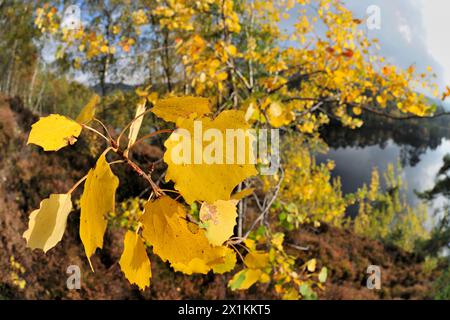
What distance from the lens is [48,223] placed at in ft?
A: 0.78

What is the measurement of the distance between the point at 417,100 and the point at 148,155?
5.21 metres

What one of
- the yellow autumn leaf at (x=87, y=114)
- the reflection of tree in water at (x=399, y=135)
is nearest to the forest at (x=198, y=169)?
the yellow autumn leaf at (x=87, y=114)

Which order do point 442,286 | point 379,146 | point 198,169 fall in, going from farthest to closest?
point 379,146
point 442,286
point 198,169

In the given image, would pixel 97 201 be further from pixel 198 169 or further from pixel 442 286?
pixel 442 286

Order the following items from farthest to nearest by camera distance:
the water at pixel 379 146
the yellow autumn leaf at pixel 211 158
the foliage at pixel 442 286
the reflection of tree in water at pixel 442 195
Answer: the water at pixel 379 146
the reflection of tree in water at pixel 442 195
the foliage at pixel 442 286
the yellow autumn leaf at pixel 211 158

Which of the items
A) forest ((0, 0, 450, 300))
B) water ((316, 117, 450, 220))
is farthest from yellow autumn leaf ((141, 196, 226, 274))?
water ((316, 117, 450, 220))

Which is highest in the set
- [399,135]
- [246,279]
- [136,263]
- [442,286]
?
[399,135]

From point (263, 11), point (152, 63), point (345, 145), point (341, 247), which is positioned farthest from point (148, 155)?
point (345, 145)

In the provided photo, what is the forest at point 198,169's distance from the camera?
0.72ft

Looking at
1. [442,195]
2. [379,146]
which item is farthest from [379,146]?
[442,195]

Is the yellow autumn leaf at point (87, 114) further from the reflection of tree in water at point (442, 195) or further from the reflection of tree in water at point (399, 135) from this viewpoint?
the reflection of tree in water at point (399, 135)

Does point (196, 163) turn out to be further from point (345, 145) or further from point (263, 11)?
point (345, 145)

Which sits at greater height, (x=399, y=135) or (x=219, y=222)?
(x=399, y=135)

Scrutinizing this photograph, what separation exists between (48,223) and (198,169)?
99 mm
